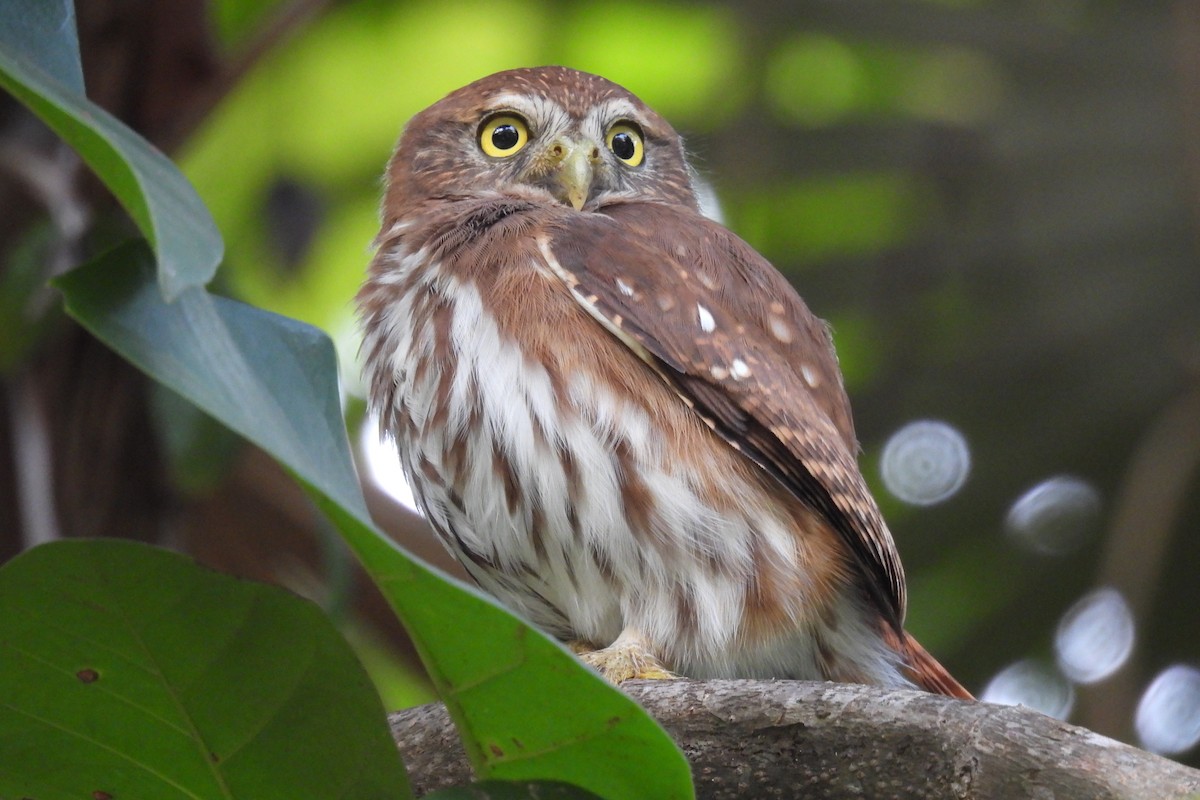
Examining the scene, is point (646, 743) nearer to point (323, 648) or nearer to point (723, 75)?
point (323, 648)

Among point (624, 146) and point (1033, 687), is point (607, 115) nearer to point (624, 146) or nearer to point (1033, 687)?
point (624, 146)

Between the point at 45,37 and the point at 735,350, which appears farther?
the point at 735,350

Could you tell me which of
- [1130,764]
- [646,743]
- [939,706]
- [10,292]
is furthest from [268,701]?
[10,292]

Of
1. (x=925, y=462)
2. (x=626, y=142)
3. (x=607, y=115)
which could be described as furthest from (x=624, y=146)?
(x=925, y=462)

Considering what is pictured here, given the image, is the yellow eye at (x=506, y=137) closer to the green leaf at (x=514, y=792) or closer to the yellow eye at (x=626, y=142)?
the yellow eye at (x=626, y=142)

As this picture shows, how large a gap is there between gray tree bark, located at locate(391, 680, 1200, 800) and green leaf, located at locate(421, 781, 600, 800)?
1.59ft

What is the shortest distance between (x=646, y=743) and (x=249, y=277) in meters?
3.91

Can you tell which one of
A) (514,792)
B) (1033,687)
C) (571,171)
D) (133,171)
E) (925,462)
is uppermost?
(571,171)

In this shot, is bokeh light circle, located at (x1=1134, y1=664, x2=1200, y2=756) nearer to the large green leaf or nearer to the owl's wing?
the owl's wing

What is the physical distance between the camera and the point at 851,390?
555 centimetres

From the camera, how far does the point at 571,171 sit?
384 cm

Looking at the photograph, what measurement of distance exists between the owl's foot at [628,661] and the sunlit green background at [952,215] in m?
2.29

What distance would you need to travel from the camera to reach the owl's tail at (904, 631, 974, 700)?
3348mm

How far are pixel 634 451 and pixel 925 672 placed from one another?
0.93 metres
